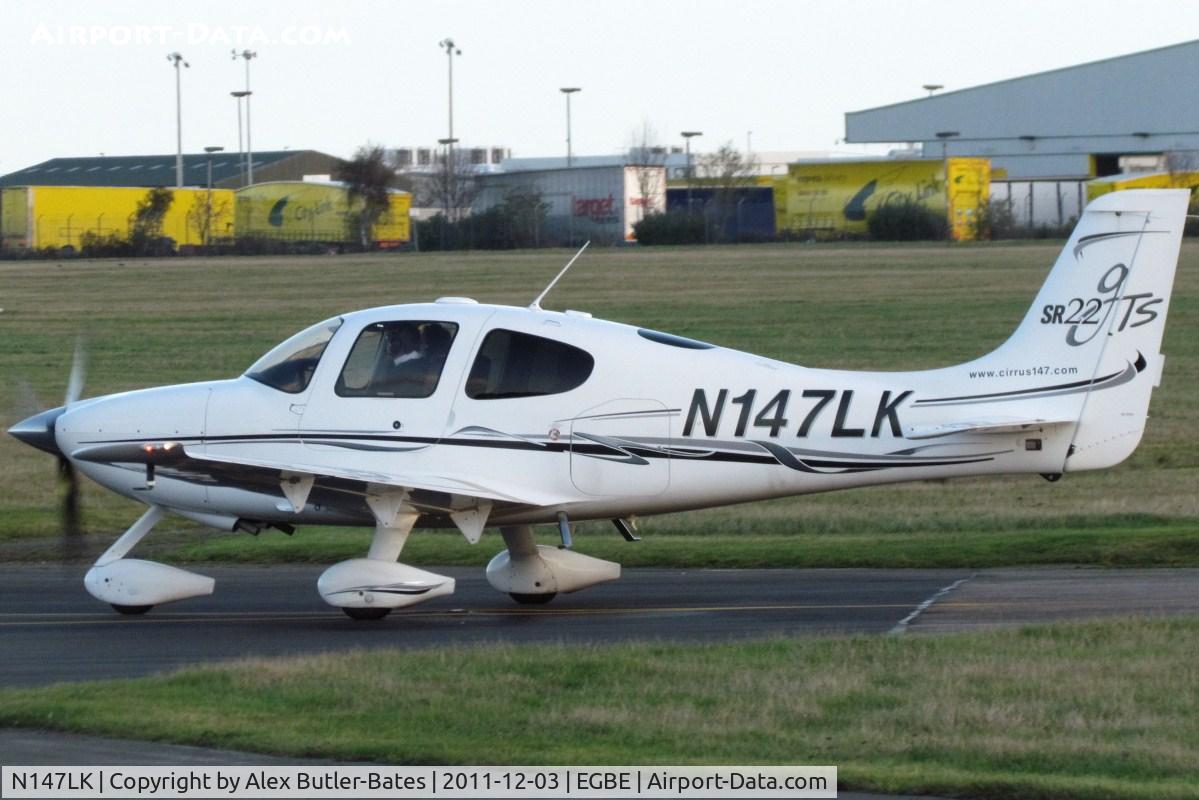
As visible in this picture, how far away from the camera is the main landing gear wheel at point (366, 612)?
11.7 metres

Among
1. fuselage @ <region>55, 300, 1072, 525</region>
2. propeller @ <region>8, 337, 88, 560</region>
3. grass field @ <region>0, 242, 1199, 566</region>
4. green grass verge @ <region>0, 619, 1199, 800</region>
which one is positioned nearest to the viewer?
green grass verge @ <region>0, 619, 1199, 800</region>

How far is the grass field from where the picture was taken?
1506 cm

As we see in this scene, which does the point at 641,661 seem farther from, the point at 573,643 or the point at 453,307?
the point at 453,307

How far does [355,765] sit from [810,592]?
19.2ft

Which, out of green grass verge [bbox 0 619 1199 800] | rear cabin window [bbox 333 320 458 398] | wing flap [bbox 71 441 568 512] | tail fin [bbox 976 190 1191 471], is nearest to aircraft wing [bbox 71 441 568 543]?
wing flap [bbox 71 441 568 512]

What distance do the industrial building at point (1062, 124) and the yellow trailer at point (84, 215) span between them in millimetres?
36230

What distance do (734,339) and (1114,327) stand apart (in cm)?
2424

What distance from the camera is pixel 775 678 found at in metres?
8.94

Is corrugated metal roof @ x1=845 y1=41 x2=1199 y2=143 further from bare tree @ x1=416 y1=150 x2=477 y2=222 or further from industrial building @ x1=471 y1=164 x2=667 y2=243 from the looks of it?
bare tree @ x1=416 y1=150 x2=477 y2=222

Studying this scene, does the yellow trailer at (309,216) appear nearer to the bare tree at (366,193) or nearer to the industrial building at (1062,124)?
the bare tree at (366,193)

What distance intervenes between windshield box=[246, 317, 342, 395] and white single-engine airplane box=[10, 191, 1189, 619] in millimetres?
15

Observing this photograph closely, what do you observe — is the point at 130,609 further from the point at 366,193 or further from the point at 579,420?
the point at 366,193

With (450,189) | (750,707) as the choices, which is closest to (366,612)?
(750,707)

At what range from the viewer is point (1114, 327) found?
11469mm
